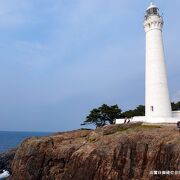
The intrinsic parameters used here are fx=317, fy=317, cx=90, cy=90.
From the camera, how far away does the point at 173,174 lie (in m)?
25.9

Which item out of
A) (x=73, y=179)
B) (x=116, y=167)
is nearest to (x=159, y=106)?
(x=116, y=167)

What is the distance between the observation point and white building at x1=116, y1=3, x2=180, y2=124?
116 ft

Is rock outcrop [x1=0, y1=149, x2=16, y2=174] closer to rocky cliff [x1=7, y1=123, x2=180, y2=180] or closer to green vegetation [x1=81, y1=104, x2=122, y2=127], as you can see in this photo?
green vegetation [x1=81, y1=104, x2=122, y2=127]

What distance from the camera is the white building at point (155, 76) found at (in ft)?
116

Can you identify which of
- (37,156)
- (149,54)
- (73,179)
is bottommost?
(73,179)

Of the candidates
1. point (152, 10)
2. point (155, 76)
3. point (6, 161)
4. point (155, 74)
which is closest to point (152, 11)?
point (152, 10)

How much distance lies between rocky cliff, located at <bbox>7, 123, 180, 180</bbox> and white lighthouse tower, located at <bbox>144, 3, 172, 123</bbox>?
11.5 feet

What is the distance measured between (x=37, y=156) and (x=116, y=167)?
9.12 meters

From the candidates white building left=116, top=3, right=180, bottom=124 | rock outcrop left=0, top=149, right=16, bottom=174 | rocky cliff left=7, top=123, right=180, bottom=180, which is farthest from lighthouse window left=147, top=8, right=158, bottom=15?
rock outcrop left=0, top=149, right=16, bottom=174

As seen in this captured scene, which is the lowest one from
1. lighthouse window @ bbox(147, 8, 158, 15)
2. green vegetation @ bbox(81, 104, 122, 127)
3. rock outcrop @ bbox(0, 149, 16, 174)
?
rock outcrop @ bbox(0, 149, 16, 174)

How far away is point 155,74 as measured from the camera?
35.6 meters

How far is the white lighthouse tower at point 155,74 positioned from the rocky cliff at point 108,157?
3495 mm

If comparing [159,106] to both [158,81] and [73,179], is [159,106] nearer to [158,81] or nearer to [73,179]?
[158,81]

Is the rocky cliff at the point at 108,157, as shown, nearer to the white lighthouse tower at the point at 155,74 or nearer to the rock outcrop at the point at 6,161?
the white lighthouse tower at the point at 155,74
